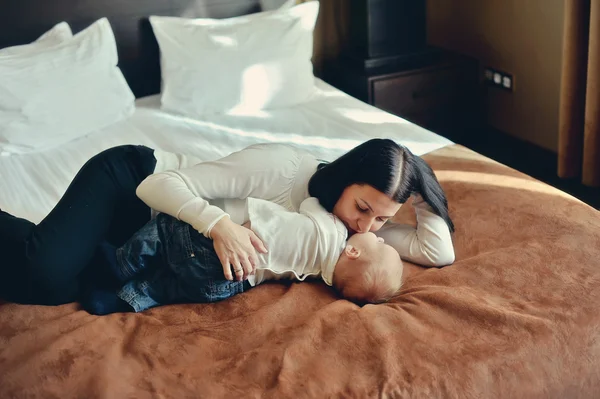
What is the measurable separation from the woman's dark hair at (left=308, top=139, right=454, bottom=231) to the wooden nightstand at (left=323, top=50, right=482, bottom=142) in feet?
4.67

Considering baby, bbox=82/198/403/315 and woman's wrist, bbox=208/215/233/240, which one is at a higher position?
woman's wrist, bbox=208/215/233/240

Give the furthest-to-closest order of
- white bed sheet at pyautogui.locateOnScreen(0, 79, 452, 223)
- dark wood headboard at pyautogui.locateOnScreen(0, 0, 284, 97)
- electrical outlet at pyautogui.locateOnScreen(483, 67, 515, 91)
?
electrical outlet at pyautogui.locateOnScreen(483, 67, 515, 91)
dark wood headboard at pyautogui.locateOnScreen(0, 0, 284, 97)
white bed sheet at pyautogui.locateOnScreen(0, 79, 452, 223)

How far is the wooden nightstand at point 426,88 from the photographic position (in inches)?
121

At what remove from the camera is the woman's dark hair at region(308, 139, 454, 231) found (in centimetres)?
155

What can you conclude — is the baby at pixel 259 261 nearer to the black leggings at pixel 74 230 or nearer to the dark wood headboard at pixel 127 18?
the black leggings at pixel 74 230

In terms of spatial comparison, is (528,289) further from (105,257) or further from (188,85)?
(188,85)

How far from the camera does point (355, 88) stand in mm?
3137

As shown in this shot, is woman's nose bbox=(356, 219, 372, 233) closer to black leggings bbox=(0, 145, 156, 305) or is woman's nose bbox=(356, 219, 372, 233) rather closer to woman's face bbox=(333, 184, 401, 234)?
woman's face bbox=(333, 184, 401, 234)

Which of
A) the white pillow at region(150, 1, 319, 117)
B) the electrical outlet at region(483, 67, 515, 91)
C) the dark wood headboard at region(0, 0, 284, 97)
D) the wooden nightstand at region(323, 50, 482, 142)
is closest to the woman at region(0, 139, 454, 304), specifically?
the white pillow at region(150, 1, 319, 117)

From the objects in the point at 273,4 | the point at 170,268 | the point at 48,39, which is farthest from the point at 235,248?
the point at 273,4

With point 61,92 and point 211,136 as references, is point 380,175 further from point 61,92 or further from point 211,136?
point 61,92

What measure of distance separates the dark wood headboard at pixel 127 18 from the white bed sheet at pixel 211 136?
0.56 feet

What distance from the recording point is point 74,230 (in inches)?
64.6

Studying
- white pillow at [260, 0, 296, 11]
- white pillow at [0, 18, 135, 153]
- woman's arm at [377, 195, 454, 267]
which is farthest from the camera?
white pillow at [260, 0, 296, 11]
